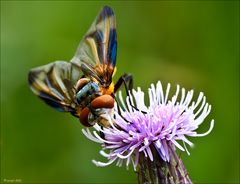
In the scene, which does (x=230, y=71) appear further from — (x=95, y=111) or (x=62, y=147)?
(x=95, y=111)

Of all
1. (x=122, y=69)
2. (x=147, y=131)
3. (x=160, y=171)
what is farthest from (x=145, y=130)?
(x=122, y=69)

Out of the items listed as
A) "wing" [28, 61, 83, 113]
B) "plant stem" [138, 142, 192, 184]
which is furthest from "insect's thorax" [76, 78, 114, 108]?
"plant stem" [138, 142, 192, 184]

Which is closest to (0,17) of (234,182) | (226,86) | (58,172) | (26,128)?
(26,128)

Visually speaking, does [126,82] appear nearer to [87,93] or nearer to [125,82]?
[125,82]

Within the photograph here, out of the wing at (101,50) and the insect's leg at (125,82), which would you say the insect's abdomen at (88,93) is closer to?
the wing at (101,50)

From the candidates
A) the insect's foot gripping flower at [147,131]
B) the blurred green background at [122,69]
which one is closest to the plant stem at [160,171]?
the insect's foot gripping flower at [147,131]

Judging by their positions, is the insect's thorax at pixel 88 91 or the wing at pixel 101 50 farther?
the wing at pixel 101 50

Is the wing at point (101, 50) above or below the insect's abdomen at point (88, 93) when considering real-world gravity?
above

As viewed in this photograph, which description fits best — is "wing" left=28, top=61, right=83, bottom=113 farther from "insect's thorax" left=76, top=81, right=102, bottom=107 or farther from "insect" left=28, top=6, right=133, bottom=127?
"insect's thorax" left=76, top=81, right=102, bottom=107
